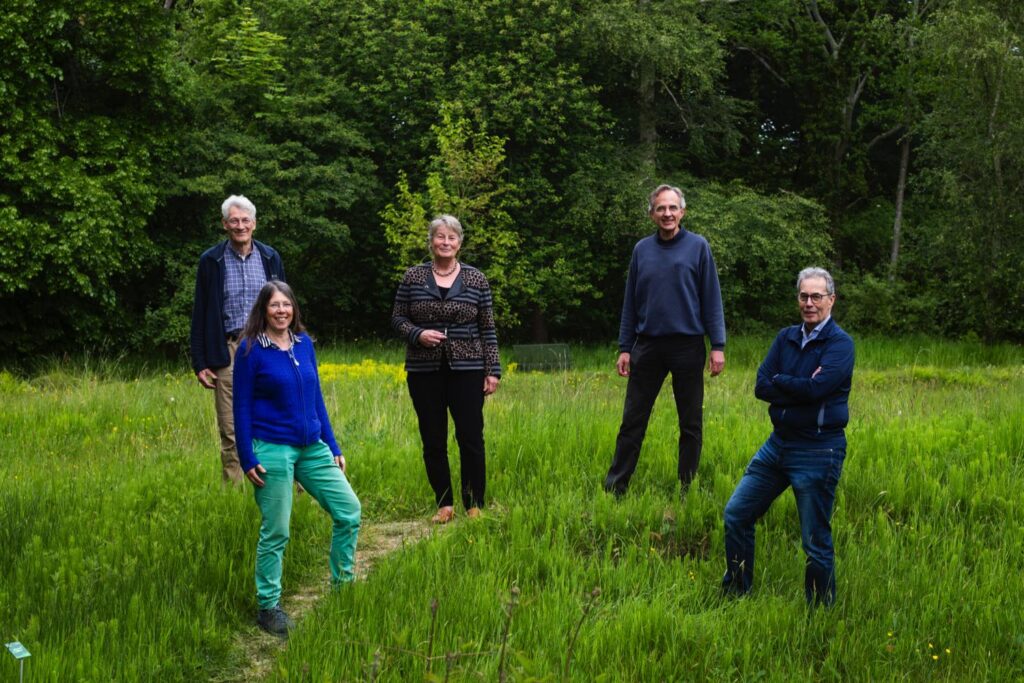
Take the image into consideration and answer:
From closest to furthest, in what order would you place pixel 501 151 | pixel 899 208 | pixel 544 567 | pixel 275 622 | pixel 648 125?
pixel 275 622 < pixel 544 567 < pixel 501 151 < pixel 648 125 < pixel 899 208

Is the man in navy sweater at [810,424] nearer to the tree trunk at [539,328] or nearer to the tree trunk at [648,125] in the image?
the tree trunk at [539,328]

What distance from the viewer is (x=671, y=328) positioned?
22.1 ft

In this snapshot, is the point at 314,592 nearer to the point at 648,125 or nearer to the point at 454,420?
the point at 454,420

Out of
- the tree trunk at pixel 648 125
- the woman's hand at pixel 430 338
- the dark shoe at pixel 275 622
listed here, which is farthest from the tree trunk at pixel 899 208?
the dark shoe at pixel 275 622

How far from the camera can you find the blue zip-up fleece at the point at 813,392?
15.8 feet

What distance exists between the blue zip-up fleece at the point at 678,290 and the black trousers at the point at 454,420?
3.49 ft

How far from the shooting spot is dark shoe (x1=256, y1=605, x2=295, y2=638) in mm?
4895

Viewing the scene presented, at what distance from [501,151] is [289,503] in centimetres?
2060

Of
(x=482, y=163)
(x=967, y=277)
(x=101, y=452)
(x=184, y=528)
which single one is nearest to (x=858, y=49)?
(x=967, y=277)

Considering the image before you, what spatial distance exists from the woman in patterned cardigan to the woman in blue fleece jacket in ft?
4.74

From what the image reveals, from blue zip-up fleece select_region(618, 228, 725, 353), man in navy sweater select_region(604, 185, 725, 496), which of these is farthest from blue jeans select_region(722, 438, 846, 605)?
blue zip-up fleece select_region(618, 228, 725, 353)

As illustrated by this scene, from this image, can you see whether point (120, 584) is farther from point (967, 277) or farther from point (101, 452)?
point (967, 277)

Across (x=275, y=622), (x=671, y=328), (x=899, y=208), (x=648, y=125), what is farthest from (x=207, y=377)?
(x=899, y=208)

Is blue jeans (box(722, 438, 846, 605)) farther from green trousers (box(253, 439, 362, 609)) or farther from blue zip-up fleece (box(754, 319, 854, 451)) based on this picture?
→ green trousers (box(253, 439, 362, 609))
